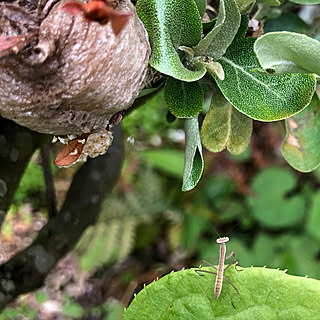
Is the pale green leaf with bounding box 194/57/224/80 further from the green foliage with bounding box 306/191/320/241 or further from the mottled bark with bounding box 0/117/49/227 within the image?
the green foliage with bounding box 306/191/320/241

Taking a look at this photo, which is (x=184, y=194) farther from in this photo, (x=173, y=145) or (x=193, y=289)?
(x=193, y=289)

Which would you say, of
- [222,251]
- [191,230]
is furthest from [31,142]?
[191,230]

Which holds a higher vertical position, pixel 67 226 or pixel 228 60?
pixel 228 60

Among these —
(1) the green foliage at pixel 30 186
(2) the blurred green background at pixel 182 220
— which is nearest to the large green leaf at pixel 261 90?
(1) the green foliage at pixel 30 186

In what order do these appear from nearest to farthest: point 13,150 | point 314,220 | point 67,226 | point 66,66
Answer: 1. point 66,66
2. point 13,150
3. point 67,226
4. point 314,220

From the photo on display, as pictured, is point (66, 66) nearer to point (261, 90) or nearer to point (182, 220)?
point (261, 90)

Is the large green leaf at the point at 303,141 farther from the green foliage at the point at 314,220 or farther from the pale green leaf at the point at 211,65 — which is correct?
the green foliage at the point at 314,220

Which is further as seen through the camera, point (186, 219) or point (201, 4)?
point (186, 219)

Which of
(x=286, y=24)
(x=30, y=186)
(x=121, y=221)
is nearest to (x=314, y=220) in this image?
(x=121, y=221)

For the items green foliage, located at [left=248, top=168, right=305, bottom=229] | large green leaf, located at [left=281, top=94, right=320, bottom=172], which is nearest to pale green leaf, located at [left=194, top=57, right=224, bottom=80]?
large green leaf, located at [left=281, top=94, right=320, bottom=172]
